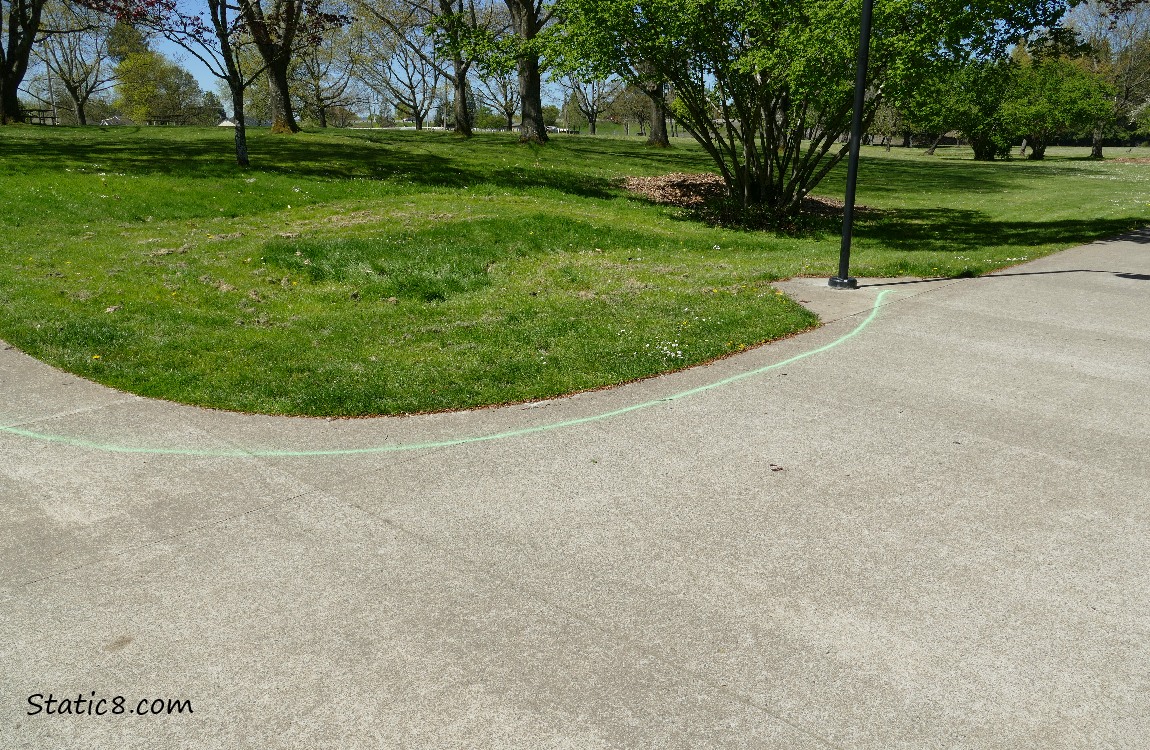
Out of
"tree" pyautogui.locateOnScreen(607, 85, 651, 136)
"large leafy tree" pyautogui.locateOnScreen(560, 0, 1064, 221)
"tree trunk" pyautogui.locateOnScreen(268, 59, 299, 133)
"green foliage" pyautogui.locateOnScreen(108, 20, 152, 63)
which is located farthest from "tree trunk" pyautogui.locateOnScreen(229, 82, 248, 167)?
"tree" pyautogui.locateOnScreen(607, 85, 651, 136)

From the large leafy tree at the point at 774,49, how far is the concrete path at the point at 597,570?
28.0 feet

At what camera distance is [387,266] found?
12047mm

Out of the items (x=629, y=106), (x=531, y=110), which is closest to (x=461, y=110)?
(x=531, y=110)

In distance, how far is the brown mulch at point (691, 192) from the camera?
2062 cm

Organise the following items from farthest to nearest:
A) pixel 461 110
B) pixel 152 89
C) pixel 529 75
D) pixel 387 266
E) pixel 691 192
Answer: pixel 152 89
pixel 461 110
pixel 529 75
pixel 691 192
pixel 387 266

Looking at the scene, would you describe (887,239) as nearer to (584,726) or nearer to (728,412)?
(728,412)

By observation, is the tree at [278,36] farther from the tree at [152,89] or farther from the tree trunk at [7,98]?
the tree at [152,89]

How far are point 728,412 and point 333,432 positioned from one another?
10.7 ft

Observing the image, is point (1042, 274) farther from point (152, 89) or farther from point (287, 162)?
point (152, 89)

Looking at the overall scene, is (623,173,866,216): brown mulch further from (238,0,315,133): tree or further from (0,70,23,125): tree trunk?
(0,70,23,125): tree trunk

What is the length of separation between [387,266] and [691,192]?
11.9m

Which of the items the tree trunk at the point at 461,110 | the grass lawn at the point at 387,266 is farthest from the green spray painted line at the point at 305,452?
the tree trunk at the point at 461,110

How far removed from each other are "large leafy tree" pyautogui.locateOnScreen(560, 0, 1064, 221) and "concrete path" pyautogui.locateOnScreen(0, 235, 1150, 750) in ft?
28.0

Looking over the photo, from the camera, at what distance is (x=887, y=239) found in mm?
17500
